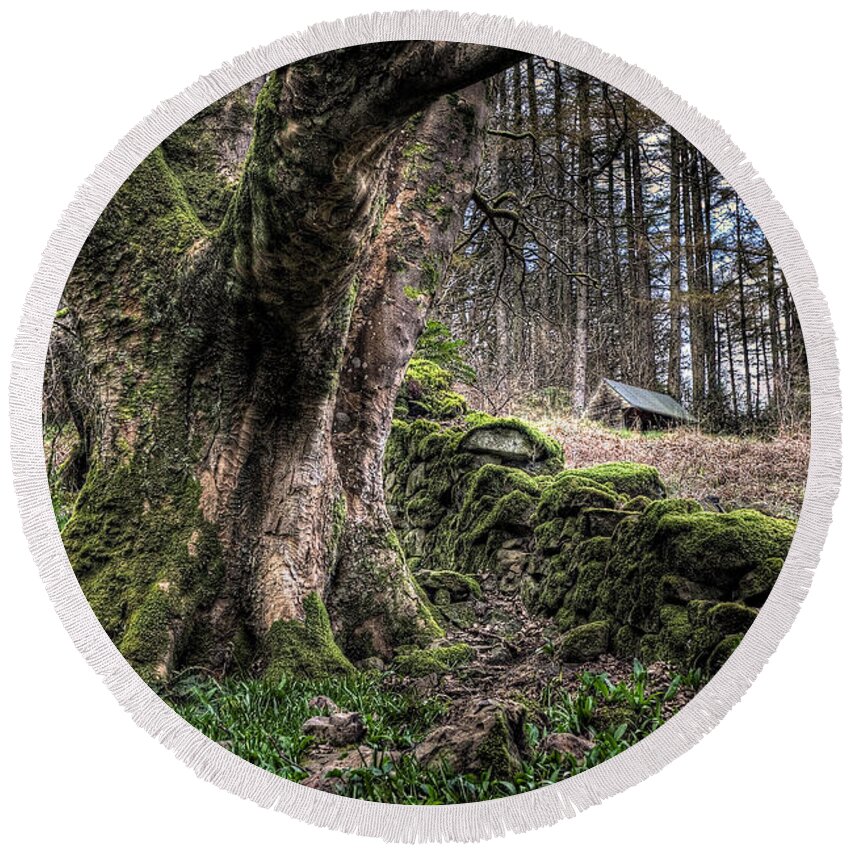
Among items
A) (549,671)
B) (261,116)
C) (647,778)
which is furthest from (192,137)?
(647,778)

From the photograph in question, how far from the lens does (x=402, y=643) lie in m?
3.38

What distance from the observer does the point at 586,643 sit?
2875 mm

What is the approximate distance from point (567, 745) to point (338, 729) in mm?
754

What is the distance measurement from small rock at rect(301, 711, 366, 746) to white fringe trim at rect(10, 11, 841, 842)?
0.59 ft

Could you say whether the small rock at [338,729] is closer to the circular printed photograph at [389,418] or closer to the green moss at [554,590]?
the circular printed photograph at [389,418]

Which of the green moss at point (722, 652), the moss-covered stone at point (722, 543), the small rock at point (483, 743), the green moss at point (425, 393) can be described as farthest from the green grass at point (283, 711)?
the green moss at point (425, 393)

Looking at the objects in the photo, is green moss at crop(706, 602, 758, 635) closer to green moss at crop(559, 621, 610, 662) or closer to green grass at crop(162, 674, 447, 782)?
green moss at crop(559, 621, 610, 662)

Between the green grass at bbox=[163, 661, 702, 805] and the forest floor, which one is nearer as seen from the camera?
the green grass at bbox=[163, 661, 702, 805]

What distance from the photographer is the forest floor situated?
261 cm

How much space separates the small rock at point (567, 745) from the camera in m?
2.18

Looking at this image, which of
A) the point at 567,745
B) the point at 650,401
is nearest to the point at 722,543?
the point at 650,401

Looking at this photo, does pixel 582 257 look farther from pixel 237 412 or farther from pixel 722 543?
pixel 237 412

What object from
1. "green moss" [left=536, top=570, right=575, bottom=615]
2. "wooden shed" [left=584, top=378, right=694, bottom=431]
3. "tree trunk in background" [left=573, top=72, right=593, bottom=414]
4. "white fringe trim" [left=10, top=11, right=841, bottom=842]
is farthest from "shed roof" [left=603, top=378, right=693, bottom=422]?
"green moss" [left=536, top=570, right=575, bottom=615]

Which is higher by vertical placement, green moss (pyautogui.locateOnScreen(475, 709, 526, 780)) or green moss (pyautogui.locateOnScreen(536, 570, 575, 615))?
green moss (pyautogui.locateOnScreen(536, 570, 575, 615))
